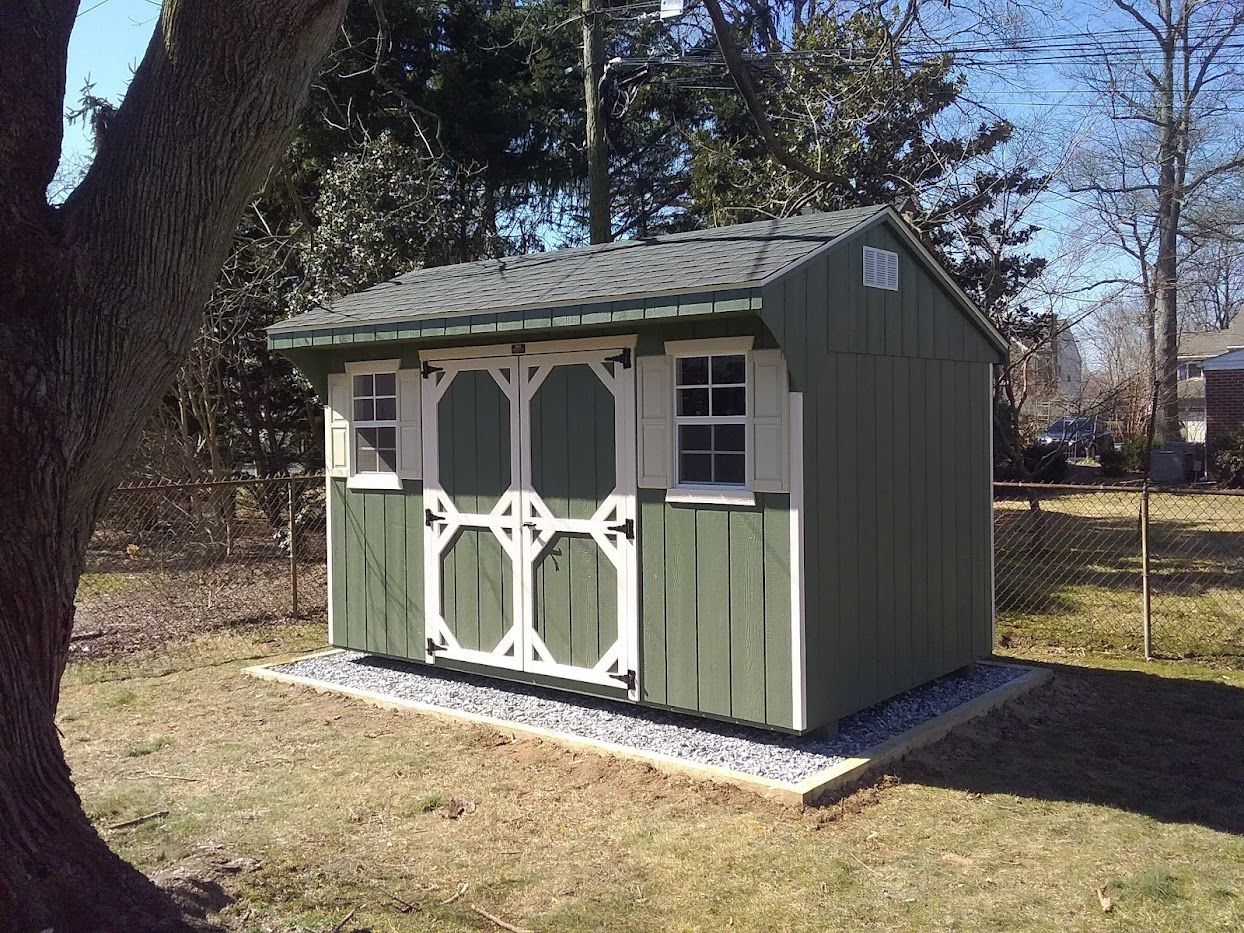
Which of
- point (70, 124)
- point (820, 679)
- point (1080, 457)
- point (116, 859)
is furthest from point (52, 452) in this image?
point (1080, 457)

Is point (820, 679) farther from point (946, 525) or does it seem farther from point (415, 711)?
point (415, 711)

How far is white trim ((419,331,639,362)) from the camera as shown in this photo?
19.5 ft

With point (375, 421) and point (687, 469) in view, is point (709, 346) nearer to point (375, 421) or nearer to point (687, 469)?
point (687, 469)

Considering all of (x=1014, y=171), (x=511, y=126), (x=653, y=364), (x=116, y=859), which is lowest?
(x=116, y=859)

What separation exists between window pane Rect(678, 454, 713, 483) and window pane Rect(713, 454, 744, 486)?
0.12ft

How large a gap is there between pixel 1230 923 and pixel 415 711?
4.35 m

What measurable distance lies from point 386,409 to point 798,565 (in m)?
3.39

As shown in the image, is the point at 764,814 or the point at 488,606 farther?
the point at 488,606

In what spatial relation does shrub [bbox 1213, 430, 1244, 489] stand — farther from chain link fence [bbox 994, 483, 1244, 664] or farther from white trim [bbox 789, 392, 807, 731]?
white trim [bbox 789, 392, 807, 731]

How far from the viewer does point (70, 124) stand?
1213cm

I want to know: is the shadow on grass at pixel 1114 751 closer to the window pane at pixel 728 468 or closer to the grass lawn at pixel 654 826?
the grass lawn at pixel 654 826

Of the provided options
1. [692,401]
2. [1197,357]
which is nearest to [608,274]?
[692,401]

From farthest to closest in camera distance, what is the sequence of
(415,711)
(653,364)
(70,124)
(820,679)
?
(70,124)
(415,711)
(653,364)
(820,679)

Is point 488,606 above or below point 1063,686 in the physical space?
above
